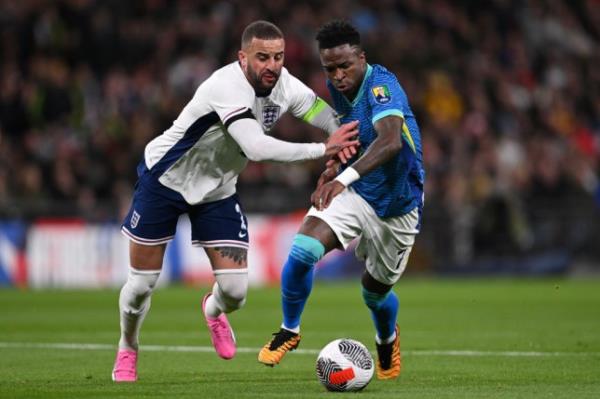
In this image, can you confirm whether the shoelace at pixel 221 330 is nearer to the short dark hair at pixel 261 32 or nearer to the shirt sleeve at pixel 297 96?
the shirt sleeve at pixel 297 96

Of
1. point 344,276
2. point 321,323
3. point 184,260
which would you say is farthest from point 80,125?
point 321,323

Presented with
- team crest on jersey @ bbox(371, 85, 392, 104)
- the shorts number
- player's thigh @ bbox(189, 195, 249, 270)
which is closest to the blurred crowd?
player's thigh @ bbox(189, 195, 249, 270)

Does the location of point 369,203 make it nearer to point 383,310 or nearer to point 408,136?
point 408,136

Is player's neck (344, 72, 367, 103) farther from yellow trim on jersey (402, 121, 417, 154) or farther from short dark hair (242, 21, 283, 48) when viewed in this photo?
short dark hair (242, 21, 283, 48)

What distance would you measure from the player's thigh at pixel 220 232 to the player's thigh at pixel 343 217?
61 cm

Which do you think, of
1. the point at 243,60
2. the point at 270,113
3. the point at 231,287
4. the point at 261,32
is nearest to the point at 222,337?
the point at 231,287

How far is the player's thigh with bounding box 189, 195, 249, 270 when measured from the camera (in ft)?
30.8

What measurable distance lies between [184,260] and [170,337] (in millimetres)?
8890

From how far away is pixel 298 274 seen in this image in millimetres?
9016

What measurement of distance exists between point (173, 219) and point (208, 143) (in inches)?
24.4

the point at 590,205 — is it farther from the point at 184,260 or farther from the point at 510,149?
the point at 184,260

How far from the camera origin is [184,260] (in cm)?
2188

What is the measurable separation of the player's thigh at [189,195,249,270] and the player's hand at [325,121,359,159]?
4.09 feet

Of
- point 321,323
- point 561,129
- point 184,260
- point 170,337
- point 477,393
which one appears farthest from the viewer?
point 561,129
